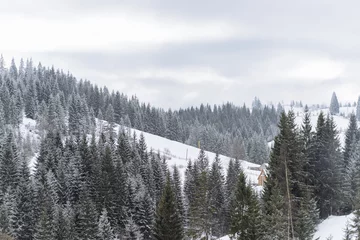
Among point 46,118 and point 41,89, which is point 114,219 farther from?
point 41,89

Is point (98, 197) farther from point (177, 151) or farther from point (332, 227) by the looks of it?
point (177, 151)

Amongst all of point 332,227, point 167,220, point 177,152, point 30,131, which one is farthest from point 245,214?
point 177,152

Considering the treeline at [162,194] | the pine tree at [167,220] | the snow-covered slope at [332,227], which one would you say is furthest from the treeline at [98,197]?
the snow-covered slope at [332,227]

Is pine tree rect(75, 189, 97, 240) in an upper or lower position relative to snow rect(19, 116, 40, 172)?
lower

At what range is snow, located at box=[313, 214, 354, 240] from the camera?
120ft

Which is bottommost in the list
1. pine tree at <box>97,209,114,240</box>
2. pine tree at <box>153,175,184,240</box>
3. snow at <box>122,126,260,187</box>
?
pine tree at <box>97,209,114,240</box>

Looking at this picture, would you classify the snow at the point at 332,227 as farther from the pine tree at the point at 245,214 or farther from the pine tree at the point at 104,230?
the pine tree at the point at 104,230

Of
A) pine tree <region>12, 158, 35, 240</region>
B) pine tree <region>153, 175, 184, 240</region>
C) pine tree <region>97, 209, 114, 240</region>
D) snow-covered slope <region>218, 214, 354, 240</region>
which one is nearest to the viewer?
pine tree <region>153, 175, 184, 240</region>

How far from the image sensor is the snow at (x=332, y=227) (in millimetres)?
36688

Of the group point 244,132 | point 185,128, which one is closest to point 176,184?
point 185,128

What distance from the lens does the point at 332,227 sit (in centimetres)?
3944

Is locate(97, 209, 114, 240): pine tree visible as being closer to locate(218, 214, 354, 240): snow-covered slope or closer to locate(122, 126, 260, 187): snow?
locate(218, 214, 354, 240): snow-covered slope

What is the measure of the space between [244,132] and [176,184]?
125 meters

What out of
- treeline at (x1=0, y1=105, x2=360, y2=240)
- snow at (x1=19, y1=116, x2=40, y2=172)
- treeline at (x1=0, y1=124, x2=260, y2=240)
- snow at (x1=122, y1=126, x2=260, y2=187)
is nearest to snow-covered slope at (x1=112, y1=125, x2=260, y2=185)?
snow at (x1=122, y1=126, x2=260, y2=187)
